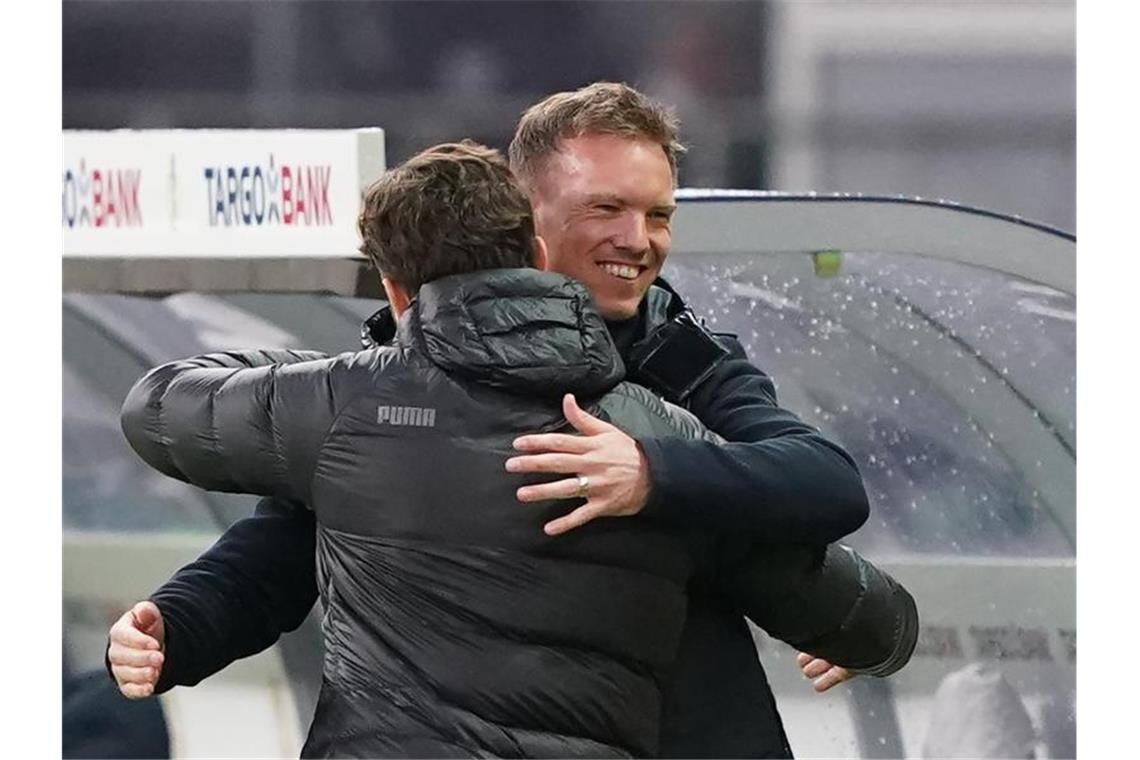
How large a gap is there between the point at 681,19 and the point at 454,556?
433cm

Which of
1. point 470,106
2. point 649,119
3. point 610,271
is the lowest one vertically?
point 610,271

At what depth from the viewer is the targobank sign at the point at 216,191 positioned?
2.66 m

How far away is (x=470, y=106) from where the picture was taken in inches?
212

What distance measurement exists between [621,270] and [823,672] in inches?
19.0

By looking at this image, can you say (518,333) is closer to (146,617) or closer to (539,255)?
(539,255)

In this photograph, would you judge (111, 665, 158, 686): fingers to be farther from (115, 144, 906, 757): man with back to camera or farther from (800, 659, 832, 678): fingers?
(800, 659, 832, 678): fingers

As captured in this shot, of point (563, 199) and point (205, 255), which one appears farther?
point (205, 255)

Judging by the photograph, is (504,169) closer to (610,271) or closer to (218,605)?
(610,271)

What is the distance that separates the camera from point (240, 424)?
5.78 feet

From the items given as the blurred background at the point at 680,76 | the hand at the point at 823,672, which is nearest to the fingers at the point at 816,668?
the hand at the point at 823,672

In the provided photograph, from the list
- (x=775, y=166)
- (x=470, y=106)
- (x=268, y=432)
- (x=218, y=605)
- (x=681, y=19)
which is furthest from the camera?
(x=681, y=19)

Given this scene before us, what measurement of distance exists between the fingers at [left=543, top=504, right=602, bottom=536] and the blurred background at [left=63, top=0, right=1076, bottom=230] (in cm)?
252

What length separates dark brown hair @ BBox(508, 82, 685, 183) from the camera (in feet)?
6.53
